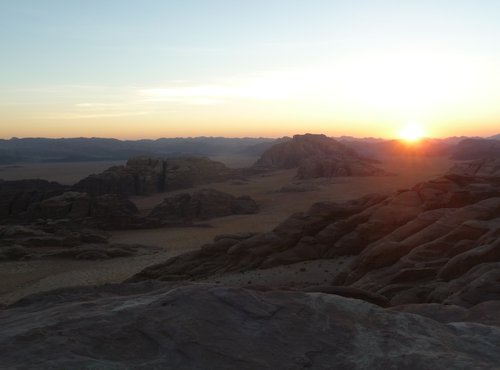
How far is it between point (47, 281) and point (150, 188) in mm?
47272

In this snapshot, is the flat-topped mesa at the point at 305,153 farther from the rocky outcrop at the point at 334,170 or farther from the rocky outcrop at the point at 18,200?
the rocky outcrop at the point at 18,200

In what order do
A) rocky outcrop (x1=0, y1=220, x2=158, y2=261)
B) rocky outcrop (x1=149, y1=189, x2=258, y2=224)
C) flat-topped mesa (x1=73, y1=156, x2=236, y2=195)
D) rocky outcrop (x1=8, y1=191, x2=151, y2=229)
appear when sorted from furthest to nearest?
flat-topped mesa (x1=73, y1=156, x2=236, y2=195)
rocky outcrop (x1=149, y1=189, x2=258, y2=224)
rocky outcrop (x1=8, y1=191, x2=151, y2=229)
rocky outcrop (x1=0, y1=220, x2=158, y2=261)

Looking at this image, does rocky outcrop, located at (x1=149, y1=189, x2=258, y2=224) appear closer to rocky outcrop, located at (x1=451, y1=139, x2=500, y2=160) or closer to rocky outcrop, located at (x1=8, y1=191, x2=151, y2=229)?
rocky outcrop, located at (x1=8, y1=191, x2=151, y2=229)

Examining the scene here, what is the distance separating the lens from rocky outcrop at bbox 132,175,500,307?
15906 mm

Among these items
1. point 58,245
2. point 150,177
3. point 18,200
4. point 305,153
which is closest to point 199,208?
point 58,245

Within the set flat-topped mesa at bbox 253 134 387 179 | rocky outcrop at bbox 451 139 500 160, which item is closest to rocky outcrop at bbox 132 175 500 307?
flat-topped mesa at bbox 253 134 387 179

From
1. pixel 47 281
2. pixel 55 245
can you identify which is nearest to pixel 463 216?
pixel 47 281

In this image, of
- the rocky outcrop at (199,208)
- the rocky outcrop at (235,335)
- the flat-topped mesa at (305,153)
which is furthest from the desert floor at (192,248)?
the flat-topped mesa at (305,153)

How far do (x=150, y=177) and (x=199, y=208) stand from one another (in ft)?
88.2

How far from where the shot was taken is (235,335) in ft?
24.3

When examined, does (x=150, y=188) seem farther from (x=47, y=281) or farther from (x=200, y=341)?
(x=200, y=341)

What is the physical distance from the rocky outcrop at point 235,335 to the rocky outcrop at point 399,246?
5999mm

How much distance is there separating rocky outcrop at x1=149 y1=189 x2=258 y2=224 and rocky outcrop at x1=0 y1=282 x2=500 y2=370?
41.1m

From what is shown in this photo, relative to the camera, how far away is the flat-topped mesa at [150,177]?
70.1 metres
